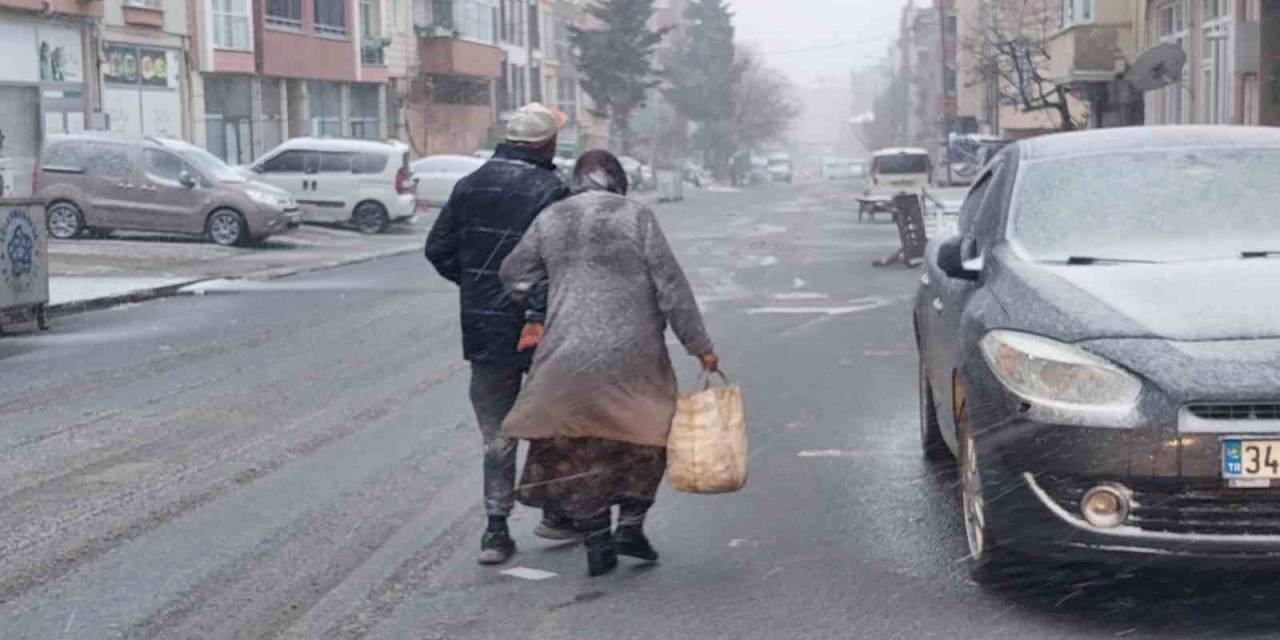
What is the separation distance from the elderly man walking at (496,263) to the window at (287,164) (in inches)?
1116

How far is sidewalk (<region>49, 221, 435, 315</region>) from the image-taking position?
Answer: 2052 cm

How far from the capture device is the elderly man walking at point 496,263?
681 centimetres

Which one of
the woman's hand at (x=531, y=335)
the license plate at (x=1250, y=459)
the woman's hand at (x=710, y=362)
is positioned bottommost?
the license plate at (x=1250, y=459)

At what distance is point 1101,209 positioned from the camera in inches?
268

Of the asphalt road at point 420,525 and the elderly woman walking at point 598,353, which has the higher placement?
the elderly woman walking at point 598,353

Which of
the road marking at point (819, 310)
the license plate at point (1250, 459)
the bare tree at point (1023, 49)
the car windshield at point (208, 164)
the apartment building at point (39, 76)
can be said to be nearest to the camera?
the license plate at point (1250, 459)

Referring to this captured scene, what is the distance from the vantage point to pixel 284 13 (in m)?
46.5

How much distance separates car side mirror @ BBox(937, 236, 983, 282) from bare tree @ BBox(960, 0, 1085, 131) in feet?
95.3

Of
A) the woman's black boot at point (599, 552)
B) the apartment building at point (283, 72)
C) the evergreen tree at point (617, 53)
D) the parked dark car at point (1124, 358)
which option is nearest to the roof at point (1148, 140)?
the parked dark car at point (1124, 358)

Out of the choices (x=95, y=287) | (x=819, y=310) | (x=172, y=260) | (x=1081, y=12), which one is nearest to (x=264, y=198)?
(x=172, y=260)

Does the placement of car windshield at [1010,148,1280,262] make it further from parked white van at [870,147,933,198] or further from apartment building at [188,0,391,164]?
apartment building at [188,0,391,164]

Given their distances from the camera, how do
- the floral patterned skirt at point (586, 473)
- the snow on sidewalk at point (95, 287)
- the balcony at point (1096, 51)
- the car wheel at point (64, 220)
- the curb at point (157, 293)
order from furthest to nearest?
1. the balcony at point (1096, 51)
2. the car wheel at point (64, 220)
3. the snow on sidewalk at point (95, 287)
4. the curb at point (157, 293)
5. the floral patterned skirt at point (586, 473)

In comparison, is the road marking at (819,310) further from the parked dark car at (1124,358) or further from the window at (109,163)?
the window at (109,163)

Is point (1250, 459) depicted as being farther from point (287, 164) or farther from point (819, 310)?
point (287, 164)
